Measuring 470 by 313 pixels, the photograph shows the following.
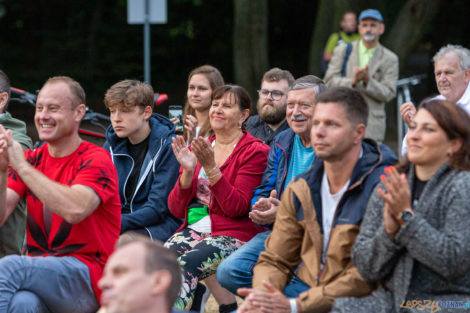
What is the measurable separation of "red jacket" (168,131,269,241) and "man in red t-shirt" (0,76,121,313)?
807 mm

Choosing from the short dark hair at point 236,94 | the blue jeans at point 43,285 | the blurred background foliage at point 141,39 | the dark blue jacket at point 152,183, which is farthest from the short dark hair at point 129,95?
the blurred background foliage at point 141,39

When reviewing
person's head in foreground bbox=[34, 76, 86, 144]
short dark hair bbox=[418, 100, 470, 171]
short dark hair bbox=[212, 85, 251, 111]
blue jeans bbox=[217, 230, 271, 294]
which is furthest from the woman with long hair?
short dark hair bbox=[212, 85, 251, 111]

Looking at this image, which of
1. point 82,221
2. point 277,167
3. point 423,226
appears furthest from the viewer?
point 277,167

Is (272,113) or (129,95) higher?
(129,95)

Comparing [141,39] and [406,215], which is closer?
[406,215]

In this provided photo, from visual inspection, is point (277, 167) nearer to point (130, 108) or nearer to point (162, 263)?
point (130, 108)

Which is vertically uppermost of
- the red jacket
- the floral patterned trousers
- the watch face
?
the watch face

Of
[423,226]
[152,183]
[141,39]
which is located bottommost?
[152,183]

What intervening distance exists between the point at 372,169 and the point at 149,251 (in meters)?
1.32

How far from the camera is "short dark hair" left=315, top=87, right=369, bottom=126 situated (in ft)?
11.1

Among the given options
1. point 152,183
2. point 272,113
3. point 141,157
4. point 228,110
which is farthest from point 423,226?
point 272,113

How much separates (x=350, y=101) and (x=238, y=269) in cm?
127

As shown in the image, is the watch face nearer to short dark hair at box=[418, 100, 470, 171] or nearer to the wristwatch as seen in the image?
the wristwatch

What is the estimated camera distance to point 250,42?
44.8ft
